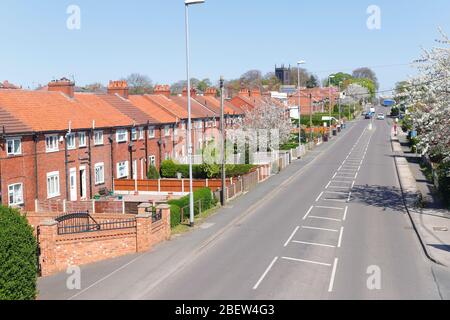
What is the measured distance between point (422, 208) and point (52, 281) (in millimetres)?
19190

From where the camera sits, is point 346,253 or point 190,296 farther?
point 346,253

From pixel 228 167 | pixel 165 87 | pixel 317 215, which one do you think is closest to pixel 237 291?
pixel 317 215

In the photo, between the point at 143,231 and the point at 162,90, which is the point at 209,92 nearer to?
the point at 162,90

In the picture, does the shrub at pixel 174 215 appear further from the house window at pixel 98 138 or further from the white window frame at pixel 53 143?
the house window at pixel 98 138

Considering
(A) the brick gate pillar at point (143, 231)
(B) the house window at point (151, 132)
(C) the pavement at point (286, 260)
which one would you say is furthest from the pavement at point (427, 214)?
(B) the house window at point (151, 132)

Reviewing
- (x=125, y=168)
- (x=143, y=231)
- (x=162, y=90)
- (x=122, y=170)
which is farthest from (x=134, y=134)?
(x=143, y=231)

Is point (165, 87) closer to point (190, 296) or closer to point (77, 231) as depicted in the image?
point (77, 231)

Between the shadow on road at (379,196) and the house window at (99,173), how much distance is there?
16417 millimetres

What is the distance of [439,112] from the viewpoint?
2681 centimetres

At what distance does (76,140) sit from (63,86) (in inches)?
250

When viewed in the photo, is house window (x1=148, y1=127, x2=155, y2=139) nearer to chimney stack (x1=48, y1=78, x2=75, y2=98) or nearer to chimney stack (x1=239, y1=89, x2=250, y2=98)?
chimney stack (x1=48, y1=78, x2=75, y2=98)

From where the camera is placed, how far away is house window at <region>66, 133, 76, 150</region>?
112ft

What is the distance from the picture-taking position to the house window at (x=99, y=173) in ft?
123

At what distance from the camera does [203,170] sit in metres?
41.3
